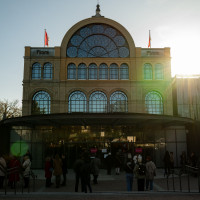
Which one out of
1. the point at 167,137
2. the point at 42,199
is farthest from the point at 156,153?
the point at 42,199

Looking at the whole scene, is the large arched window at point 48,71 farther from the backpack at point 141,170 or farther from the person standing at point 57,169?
the backpack at point 141,170

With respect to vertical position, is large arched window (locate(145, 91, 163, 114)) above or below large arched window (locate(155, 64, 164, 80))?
below

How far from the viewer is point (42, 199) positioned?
10453 millimetres

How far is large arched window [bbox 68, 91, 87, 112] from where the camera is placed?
32.1 m

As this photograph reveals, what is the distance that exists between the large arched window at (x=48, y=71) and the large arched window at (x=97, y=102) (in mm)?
5663

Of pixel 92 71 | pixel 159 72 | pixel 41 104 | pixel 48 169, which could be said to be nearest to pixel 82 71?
pixel 92 71

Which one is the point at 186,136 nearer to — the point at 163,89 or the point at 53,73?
the point at 163,89

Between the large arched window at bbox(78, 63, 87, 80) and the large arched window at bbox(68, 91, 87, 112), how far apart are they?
6.24ft

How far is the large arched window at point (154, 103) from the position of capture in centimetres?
3225

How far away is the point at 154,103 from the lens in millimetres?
32562

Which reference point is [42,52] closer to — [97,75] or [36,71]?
[36,71]

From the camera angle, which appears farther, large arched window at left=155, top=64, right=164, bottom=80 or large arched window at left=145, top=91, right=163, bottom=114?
large arched window at left=155, top=64, right=164, bottom=80

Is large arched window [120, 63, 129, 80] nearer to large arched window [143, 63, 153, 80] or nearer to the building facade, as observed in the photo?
the building facade

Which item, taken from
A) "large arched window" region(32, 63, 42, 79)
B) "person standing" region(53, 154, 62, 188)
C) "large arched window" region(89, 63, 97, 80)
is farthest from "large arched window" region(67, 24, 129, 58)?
"person standing" region(53, 154, 62, 188)
